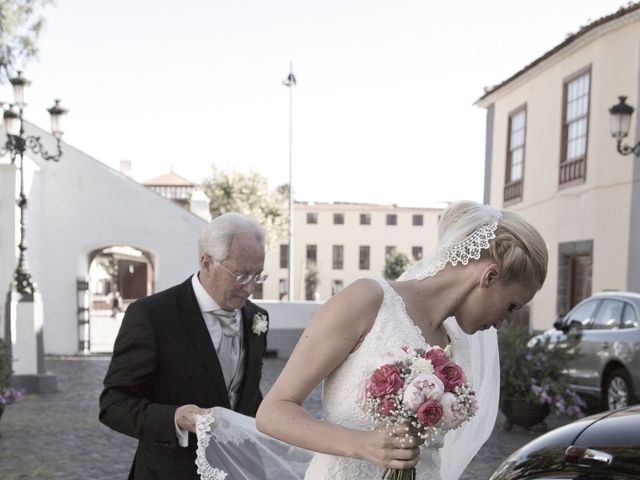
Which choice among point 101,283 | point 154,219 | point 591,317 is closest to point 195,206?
point 154,219

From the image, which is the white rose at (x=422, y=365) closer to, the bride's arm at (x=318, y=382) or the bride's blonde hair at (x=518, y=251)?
Result: the bride's arm at (x=318, y=382)

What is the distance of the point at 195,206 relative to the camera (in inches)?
943

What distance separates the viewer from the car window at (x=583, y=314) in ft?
35.6

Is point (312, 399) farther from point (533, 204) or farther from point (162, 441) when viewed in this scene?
point (533, 204)

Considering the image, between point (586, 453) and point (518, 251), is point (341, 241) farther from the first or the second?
point (518, 251)

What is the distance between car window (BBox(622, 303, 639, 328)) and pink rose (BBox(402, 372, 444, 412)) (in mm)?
8616

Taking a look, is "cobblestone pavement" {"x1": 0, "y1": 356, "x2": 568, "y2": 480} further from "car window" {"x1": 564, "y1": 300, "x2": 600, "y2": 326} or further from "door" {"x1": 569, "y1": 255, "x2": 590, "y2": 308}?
"door" {"x1": 569, "y1": 255, "x2": 590, "y2": 308}

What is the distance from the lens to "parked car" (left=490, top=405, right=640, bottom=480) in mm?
3229

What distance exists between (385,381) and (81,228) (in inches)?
760

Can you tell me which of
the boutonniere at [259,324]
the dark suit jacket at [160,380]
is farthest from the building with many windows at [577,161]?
the dark suit jacket at [160,380]

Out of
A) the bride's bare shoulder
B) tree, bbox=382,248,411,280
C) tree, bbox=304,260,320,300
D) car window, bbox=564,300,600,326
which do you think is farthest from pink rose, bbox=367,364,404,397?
tree, bbox=304,260,320,300

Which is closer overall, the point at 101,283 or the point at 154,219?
the point at 154,219

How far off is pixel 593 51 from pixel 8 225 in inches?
567

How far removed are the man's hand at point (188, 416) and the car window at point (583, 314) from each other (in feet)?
29.4
